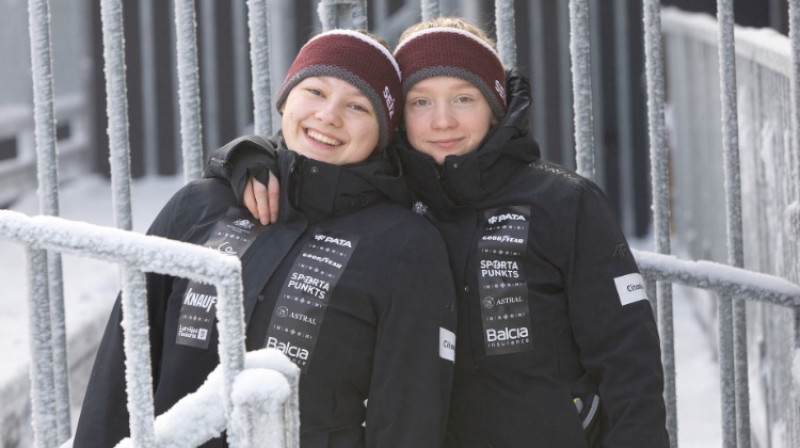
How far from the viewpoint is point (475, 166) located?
8.46 ft

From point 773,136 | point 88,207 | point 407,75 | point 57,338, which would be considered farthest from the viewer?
point 88,207

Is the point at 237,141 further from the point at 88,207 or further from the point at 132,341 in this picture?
the point at 88,207

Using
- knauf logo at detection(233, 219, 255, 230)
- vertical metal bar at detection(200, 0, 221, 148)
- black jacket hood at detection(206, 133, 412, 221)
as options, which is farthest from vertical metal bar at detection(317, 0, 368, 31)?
vertical metal bar at detection(200, 0, 221, 148)

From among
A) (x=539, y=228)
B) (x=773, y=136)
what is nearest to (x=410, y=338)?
(x=539, y=228)

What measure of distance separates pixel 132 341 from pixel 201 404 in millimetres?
132

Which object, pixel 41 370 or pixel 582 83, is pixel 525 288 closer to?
pixel 582 83

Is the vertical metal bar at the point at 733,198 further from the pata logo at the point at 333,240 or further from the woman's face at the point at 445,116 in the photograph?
the pata logo at the point at 333,240

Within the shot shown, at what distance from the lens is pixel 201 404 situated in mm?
1944

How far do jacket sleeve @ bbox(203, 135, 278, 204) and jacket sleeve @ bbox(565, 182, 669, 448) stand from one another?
1.93ft

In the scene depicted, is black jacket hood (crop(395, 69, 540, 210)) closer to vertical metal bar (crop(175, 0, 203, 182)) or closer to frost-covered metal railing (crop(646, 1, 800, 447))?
frost-covered metal railing (crop(646, 1, 800, 447))

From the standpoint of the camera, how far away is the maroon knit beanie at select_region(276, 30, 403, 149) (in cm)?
Answer: 261

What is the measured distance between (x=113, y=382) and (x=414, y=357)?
1.92ft

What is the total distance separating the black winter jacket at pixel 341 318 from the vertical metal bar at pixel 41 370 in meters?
0.07

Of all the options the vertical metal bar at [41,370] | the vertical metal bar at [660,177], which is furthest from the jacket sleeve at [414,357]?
the vertical metal bar at [660,177]
